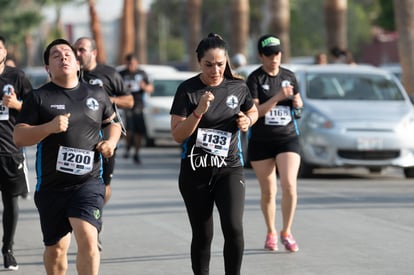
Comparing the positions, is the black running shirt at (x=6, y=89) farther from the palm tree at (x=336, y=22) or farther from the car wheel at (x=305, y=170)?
the palm tree at (x=336, y=22)

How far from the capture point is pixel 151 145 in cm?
2753

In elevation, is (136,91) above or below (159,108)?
above

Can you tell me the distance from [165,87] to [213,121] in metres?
19.2

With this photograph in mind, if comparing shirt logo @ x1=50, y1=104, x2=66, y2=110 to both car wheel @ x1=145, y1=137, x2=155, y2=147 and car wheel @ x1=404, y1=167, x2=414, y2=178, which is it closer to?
car wheel @ x1=404, y1=167, x2=414, y2=178

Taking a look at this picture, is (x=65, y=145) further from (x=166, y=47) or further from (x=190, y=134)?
(x=166, y=47)

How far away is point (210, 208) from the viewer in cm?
801

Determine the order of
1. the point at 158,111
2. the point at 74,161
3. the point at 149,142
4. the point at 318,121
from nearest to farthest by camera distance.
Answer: the point at 74,161
the point at 318,121
the point at 158,111
the point at 149,142

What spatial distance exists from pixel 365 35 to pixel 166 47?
3123 centimetres

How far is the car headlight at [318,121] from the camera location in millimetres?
17141

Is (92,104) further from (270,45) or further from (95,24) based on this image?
(95,24)

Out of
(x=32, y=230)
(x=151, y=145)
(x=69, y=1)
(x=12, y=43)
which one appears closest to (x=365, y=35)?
(x=12, y=43)

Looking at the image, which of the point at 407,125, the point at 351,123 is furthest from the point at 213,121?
the point at 407,125

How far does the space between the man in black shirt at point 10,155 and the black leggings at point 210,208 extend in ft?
7.69

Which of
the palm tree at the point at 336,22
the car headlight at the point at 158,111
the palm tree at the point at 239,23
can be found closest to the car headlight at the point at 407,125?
the car headlight at the point at 158,111
